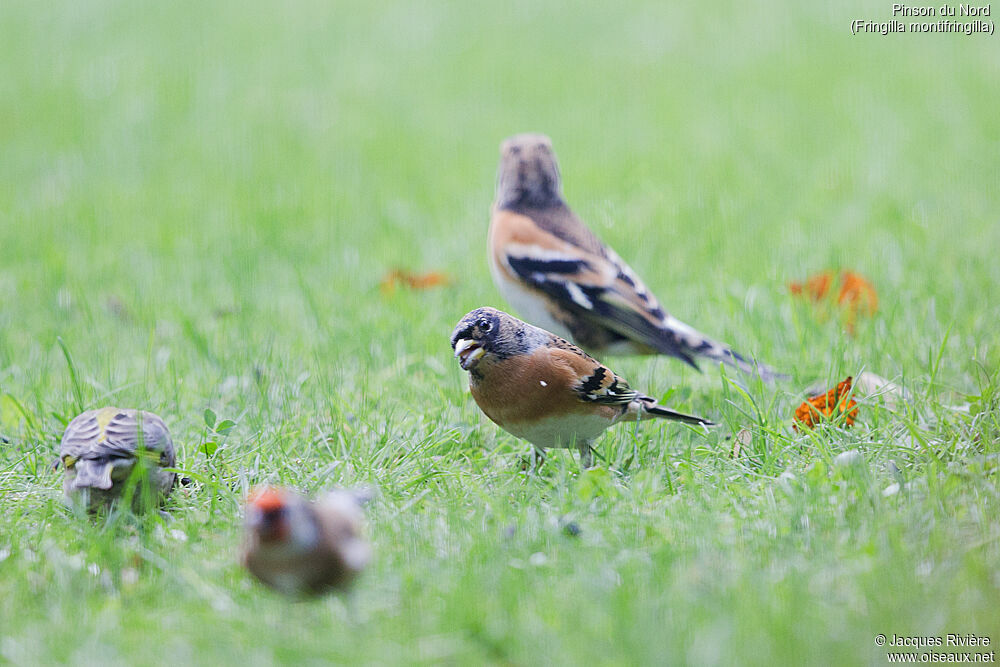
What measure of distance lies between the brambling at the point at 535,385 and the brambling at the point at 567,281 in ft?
3.53

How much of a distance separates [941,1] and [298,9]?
7.69m

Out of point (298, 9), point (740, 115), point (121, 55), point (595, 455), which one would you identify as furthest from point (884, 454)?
point (298, 9)

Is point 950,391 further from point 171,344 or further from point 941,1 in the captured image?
point 941,1

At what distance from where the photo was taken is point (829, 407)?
420cm

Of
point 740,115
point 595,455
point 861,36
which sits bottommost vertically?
point 595,455

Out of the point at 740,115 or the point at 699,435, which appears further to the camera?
the point at 740,115

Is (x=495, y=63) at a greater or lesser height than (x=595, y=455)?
greater

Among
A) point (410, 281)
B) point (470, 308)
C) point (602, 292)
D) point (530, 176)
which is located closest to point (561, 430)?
point (602, 292)

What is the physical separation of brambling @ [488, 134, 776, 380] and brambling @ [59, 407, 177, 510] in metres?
2.20

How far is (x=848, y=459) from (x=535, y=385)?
108cm

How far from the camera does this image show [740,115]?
9.87 m

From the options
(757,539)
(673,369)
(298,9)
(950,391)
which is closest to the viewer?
(757,539)

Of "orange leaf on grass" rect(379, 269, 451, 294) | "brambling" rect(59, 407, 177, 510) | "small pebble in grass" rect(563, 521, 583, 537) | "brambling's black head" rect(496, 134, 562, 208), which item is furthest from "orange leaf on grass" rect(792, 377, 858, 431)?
"orange leaf on grass" rect(379, 269, 451, 294)

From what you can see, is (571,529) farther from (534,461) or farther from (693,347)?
(693,347)
